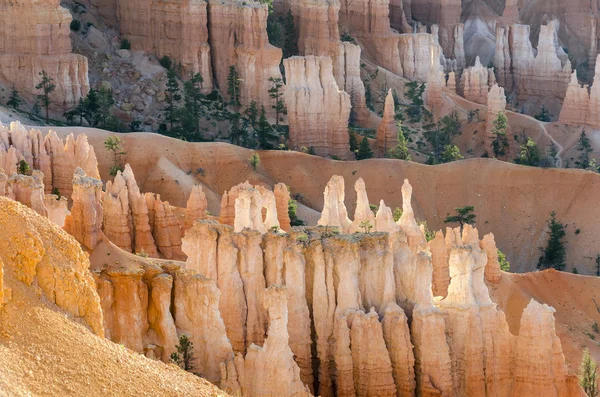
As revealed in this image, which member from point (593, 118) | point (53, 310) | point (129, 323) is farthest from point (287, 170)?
point (53, 310)

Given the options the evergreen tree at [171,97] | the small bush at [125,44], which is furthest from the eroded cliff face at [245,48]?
the small bush at [125,44]

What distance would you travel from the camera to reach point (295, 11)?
107250 millimetres

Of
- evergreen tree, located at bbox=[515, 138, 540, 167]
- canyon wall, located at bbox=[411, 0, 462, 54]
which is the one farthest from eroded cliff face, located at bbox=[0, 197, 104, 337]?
canyon wall, located at bbox=[411, 0, 462, 54]

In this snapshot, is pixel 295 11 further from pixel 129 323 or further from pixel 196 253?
pixel 129 323

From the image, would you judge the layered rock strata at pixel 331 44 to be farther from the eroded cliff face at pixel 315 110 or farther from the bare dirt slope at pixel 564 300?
the bare dirt slope at pixel 564 300

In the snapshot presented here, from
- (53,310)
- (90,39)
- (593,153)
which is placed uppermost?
(53,310)

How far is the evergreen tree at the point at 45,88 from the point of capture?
8662cm

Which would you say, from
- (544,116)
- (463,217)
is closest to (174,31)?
(463,217)

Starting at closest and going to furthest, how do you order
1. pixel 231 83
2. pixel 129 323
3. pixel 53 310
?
pixel 53 310 → pixel 129 323 → pixel 231 83

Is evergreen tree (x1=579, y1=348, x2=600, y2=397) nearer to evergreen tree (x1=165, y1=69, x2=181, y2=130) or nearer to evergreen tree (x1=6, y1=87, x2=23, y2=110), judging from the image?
evergreen tree (x1=6, y1=87, x2=23, y2=110)

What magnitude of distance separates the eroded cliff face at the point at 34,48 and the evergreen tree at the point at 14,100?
1.65ft

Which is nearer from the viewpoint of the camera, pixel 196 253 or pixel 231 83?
pixel 196 253

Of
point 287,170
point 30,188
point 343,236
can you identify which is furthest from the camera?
point 287,170

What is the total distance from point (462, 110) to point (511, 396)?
186 ft
